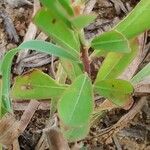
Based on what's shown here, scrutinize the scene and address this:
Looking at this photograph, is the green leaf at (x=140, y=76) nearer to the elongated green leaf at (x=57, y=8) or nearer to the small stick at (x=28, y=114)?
the small stick at (x=28, y=114)

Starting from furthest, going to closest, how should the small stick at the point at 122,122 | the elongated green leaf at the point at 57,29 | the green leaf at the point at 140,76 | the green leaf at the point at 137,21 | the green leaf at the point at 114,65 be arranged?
1. the small stick at the point at 122,122
2. the green leaf at the point at 140,76
3. the green leaf at the point at 114,65
4. the green leaf at the point at 137,21
5. the elongated green leaf at the point at 57,29

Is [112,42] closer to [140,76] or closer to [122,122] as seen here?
[140,76]

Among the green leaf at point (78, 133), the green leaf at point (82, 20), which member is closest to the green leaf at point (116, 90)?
the green leaf at point (78, 133)

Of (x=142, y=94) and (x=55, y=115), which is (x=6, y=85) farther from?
(x=142, y=94)

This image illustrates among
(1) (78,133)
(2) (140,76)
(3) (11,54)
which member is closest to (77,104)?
(1) (78,133)

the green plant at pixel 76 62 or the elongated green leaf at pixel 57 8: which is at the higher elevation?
the elongated green leaf at pixel 57 8

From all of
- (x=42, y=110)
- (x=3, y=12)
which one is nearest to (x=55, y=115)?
(x=42, y=110)
